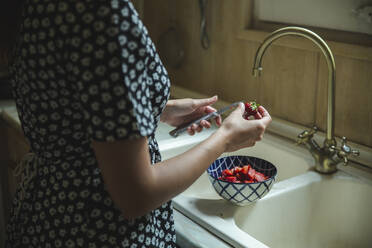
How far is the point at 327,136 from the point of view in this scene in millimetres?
1253

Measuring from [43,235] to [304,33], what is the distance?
78cm

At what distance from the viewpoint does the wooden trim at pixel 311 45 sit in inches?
49.2

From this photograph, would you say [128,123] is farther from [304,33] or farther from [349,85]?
[349,85]

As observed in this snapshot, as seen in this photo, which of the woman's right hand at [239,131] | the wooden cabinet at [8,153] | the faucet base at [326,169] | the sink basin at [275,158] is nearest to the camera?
the woman's right hand at [239,131]

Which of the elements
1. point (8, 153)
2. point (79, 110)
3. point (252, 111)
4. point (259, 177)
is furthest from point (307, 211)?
point (8, 153)

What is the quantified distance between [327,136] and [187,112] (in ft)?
1.32

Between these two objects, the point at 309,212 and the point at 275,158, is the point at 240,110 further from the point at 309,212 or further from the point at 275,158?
the point at 275,158

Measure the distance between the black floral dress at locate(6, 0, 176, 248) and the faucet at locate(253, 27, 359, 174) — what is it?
47 centimetres

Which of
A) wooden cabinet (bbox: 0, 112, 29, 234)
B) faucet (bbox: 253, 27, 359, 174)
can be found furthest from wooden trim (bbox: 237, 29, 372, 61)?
wooden cabinet (bbox: 0, 112, 29, 234)

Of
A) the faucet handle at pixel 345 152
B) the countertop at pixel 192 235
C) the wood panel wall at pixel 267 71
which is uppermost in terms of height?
the wood panel wall at pixel 267 71

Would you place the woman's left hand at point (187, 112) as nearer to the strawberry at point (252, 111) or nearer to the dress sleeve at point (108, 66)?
the strawberry at point (252, 111)

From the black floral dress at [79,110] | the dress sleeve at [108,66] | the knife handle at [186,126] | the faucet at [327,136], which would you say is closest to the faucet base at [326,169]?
the faucet at [327,136]

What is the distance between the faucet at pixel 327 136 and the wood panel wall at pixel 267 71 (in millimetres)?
136

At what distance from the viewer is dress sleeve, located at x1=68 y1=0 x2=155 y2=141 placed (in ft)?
2.12
